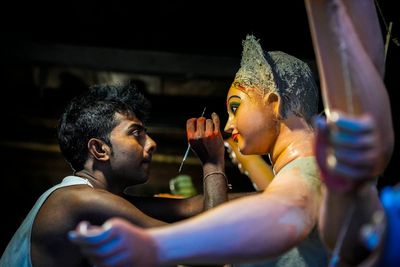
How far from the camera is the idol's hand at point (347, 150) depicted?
1.57 m

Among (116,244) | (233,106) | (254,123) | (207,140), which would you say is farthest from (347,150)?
(207,140)

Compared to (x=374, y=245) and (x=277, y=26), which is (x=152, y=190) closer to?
(x=277, y=26)

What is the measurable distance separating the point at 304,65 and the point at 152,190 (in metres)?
5.01

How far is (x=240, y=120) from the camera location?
2836 millimetres

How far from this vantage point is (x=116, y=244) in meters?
1.78

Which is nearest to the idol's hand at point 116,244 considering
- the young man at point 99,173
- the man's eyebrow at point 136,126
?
the young man at point 99,173

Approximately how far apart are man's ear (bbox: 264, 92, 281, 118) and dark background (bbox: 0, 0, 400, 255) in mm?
1300

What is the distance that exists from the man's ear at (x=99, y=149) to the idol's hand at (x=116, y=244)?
1.98m

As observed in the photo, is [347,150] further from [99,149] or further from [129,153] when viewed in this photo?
[99,149]

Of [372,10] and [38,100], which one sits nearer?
[372,10]

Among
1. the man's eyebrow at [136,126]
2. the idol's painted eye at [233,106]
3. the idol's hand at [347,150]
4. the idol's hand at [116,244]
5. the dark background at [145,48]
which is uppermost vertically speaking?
the dark background at [145,48]

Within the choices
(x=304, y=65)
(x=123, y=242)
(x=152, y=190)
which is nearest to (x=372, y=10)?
(x=304, y=65)

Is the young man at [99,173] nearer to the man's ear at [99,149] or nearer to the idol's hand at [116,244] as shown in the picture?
the man's ear at [99,149]

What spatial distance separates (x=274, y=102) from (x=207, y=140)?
73 centimetres
